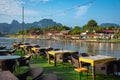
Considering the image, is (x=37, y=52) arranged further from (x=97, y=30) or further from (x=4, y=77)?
(x=97, y=30)

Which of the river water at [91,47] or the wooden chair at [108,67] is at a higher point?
the wooden chair at [108,67]

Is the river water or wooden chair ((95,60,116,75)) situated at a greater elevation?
wooden chair ((95,60,116,75))

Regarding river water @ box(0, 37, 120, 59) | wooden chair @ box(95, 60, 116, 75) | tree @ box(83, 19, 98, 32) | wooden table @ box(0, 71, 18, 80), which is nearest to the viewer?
wooden table @ box(0, 71, 18, 80)

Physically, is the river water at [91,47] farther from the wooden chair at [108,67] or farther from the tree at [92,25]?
the tree at [92,25]

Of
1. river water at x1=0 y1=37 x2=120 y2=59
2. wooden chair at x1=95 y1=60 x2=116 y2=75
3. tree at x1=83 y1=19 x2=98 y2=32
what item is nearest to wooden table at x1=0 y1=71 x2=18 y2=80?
wooden chair at x1=95 y1=60 x2=116 y2=75

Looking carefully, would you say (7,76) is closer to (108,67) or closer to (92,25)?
(108,67)

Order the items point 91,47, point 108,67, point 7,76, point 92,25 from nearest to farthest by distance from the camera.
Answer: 1. point 7,76
2. point 108,67
3. point 91,47
4. point 92,25

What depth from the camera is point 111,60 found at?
8.32 meters

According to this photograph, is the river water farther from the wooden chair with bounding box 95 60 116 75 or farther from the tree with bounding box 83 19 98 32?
the tree with bounding box 83 19 98 32

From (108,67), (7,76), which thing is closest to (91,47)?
(108,67)

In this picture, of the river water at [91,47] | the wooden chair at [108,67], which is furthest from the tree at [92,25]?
the wooden chair at [108,67]

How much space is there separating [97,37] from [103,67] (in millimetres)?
95895

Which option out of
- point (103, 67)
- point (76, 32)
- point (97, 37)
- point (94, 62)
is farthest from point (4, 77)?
point (76, 32)

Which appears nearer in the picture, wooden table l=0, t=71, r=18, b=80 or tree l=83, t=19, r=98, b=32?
wooden table l=0, t=71, r=18, b=80
